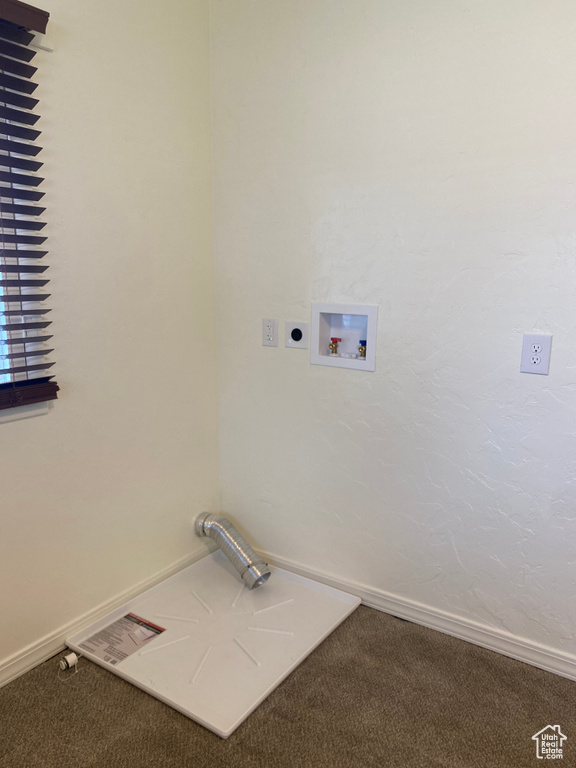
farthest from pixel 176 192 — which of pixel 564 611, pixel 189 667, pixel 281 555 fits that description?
pixel 564 611

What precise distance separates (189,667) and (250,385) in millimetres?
1035

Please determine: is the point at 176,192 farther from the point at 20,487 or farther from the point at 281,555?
the point at 281,555

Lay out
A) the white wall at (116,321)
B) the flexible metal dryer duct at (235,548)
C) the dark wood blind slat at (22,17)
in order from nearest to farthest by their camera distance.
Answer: the dark wood blind slat at (22,17) < the white wall at (116,321) < the flexible metal dryer duct at (235,548)

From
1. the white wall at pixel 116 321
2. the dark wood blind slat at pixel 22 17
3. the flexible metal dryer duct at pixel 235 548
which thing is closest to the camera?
the dark wood blind slat at pixel 22 17

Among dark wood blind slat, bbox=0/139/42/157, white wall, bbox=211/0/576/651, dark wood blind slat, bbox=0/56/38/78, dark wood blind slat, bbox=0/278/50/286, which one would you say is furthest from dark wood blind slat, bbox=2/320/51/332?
white wall, bbox=211/0/576/651

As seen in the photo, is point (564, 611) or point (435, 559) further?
point (435, 559)

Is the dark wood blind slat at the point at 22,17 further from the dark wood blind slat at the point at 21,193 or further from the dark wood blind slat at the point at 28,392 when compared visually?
the dark wood blind slat at the point at 28,392

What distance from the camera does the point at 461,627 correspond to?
189 cm

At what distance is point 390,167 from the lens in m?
1.81

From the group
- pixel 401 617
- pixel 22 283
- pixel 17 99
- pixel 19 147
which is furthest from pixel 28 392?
pixel 401 617

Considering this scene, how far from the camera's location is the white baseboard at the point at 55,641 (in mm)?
1685

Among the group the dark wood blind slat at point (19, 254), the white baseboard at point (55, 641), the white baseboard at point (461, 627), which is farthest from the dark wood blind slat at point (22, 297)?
the white baseboard at point (461, 627)

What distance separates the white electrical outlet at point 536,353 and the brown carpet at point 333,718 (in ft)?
3.11

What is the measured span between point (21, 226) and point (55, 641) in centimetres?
130
